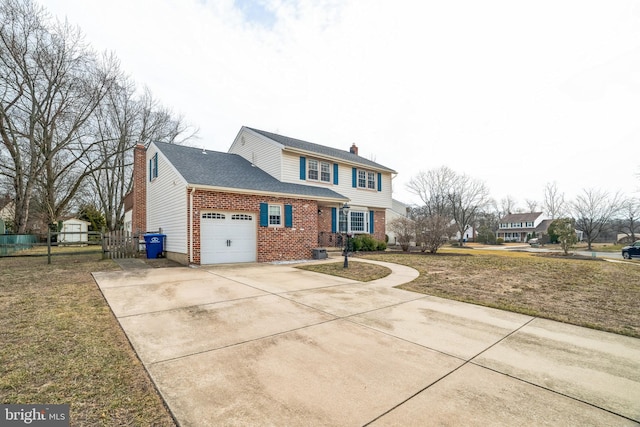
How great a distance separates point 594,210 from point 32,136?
5075 cm

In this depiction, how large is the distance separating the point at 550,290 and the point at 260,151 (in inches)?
564

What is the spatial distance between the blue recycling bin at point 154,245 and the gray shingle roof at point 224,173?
11.3ft

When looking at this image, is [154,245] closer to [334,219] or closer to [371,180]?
[334,219]

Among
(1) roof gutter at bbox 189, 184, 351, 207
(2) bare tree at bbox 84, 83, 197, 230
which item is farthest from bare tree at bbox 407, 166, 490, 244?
(2) bare tree at bbox 84, 83, 197, 230

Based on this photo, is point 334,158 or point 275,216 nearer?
point 275,216

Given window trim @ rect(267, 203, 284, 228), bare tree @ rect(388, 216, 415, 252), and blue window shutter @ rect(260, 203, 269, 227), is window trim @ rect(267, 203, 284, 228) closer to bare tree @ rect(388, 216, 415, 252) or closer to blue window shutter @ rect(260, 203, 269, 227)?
blue window shutter @ rect(260, 203, 269, 227)

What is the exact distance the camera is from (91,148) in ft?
75.9

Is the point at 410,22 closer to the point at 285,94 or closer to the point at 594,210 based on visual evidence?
the point at 285,94

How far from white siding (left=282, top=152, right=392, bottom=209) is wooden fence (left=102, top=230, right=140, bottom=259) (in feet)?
25.6

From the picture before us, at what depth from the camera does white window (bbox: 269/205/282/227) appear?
12.3 metres

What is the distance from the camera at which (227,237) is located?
11234 mm

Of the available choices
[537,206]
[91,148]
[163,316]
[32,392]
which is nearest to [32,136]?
[91,148]

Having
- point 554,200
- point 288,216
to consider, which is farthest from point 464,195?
point 288,216

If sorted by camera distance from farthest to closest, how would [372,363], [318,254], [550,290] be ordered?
[318,254] → [550,290] → [372,363]
